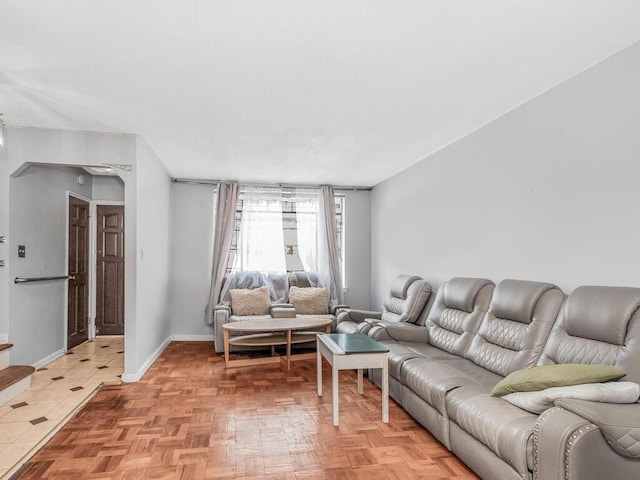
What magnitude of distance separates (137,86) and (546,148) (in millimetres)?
3001

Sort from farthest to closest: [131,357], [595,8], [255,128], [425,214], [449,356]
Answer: [425,214]
[131,357]
[255,128]
[449,356]
[595,8]

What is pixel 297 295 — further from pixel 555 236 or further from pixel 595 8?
pixel 595 8

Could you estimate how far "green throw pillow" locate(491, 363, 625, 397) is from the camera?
1.99m

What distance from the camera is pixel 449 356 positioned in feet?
11.4

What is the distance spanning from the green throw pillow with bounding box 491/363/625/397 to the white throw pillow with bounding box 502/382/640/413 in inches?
1.2

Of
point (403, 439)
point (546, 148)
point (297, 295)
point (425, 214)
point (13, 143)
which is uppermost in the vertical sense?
point (13, 143)

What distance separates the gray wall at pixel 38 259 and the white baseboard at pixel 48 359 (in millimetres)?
33

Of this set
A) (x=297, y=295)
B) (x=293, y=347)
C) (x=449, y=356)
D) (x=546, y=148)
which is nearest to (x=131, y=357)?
(x=293, y=347)

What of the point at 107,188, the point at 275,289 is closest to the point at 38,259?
the point at 107,188

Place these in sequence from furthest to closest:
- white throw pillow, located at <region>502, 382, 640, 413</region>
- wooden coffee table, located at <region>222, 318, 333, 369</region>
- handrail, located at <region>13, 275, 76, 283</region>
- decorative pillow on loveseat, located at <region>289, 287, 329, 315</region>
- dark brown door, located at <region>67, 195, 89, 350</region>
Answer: decorative pillow on loveseat, located at <region>289, 287, 329, 315</region> < dark brown door, located at <region>67, 195, 89, 350</region> < wooden coffee table, located at <region>222, 318, 333, 369</region> < handrail, located at <region>13, 275, 76, 283</region> < white throw pillow, located at <region>502, 382, 640, 413</region>

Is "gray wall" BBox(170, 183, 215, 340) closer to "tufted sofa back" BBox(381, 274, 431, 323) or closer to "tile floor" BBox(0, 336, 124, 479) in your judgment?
"tile floor" BBox(0, 336, 124, 479)

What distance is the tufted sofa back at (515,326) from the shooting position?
8.82 feet

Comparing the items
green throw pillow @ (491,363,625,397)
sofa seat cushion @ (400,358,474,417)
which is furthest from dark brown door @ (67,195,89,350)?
green throw pillow @ (491,363,625,397)

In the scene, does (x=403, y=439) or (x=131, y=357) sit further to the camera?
(x=131, y=357)
